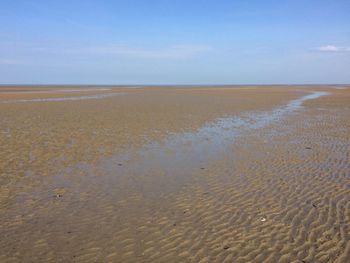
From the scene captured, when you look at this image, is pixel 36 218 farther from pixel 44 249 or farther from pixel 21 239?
pixel 44 249

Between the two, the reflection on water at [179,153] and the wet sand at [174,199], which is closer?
the wet sand at [174,199]

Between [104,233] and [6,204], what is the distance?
112 inches

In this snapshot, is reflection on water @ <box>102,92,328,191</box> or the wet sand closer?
the wet sand

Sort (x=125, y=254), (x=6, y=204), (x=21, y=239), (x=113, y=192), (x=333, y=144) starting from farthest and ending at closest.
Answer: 1. (x=333, y=144)
2. (x=113, y=192)
3. (x=6, y=204)
4. (x=21, y=239)
5. (x=125, y=254)

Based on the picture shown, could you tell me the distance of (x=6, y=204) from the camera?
7.16 m

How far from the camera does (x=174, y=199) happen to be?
7586 millimetres

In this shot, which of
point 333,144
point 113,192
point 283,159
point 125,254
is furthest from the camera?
point 333,144

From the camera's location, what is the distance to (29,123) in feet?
63.8

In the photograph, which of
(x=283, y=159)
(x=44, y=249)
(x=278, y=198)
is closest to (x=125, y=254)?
(x=44, y=249)

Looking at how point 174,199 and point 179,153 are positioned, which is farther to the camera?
point 179,153

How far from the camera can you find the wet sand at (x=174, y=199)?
532 cm

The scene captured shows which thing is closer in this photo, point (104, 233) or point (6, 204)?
point (104, 233)

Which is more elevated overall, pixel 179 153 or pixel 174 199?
pixel 179 153

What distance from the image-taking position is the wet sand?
17.4 feet
